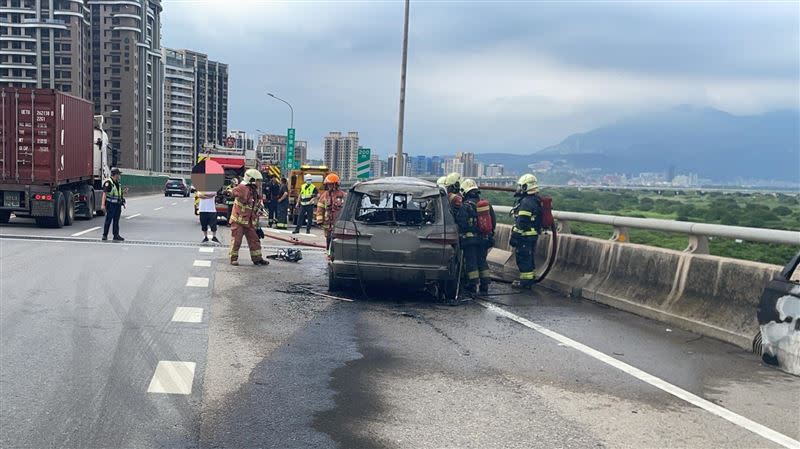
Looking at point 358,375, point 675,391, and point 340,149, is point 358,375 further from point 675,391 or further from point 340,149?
point 340,149

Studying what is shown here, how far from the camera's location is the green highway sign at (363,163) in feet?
89.9

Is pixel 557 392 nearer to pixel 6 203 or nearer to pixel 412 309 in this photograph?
pixel 412 309

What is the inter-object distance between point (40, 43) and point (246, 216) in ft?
366

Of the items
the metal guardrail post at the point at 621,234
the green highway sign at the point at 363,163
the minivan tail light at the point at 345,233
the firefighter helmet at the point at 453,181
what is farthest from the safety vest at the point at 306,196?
the metal guardrail post at the point at 621,234

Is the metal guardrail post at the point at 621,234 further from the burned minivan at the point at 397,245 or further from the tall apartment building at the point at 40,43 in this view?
the tall apartment building at the point at 40,43

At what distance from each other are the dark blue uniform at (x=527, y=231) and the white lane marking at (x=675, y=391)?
271cm

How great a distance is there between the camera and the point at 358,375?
248 inches

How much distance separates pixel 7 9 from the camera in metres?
110

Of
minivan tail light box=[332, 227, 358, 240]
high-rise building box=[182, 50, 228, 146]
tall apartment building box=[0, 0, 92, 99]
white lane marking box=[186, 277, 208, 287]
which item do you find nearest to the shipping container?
white lane marking box=[186, 277, 208, 287]

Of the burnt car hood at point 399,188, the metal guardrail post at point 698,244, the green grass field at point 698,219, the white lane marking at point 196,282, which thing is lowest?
the green grass field at point 698,219

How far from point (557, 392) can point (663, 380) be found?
110 centimetres

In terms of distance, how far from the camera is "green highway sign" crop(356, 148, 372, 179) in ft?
89.9

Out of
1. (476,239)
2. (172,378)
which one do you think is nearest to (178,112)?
(476,239)

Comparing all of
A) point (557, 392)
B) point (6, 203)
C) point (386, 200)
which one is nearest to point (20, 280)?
point (386, 200)
